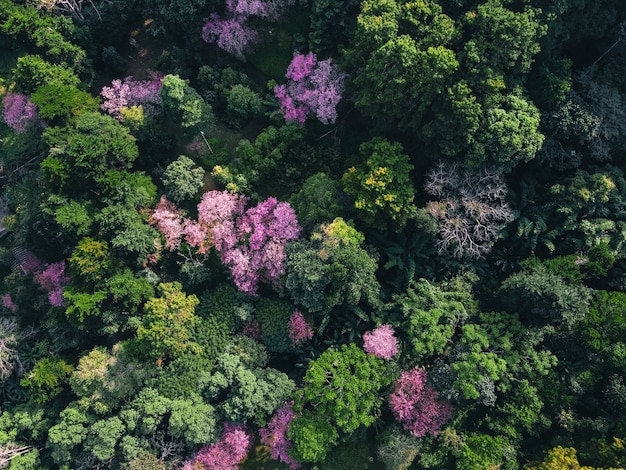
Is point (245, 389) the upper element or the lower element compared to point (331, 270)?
lower

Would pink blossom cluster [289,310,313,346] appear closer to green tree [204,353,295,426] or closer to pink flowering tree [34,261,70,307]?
green tree [204,353,295,426]

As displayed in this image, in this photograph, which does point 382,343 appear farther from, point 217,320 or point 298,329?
point 217,320

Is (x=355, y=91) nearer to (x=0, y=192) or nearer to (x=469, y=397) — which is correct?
(x=469, y=397)

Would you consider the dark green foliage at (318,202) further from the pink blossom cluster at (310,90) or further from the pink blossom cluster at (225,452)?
the pink blossom cluster at (225,452)

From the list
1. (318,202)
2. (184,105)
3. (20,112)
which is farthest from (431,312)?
(20,112)

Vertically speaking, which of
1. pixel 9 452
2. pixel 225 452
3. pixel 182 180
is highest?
pixel 182 180

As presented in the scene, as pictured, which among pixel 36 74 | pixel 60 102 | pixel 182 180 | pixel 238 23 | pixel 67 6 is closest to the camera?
pixel 60 102

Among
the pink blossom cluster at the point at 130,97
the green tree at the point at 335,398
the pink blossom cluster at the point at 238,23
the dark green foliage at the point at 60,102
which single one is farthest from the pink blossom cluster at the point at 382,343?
the dark green foliage at the point at 60,102
